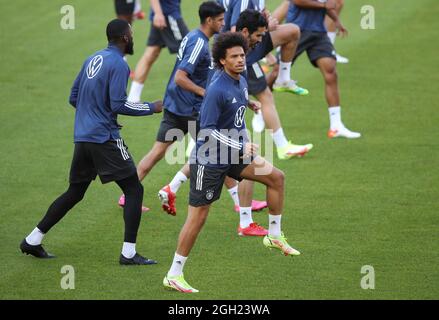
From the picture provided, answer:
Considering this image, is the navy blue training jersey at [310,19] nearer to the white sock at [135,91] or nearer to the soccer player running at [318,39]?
the soccer player running at [318,39]

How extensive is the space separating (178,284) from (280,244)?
1389 mm

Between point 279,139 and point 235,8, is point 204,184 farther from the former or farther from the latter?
point 279,139

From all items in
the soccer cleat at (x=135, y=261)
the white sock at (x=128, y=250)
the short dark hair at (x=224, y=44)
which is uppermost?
the short dark hair at (x=224, y=44)

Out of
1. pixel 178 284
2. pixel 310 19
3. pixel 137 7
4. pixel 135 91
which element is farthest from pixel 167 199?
pixel 137 7

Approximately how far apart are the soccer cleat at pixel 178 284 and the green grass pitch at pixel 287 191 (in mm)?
81

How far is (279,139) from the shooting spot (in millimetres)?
13352

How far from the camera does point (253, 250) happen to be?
10.1 meters

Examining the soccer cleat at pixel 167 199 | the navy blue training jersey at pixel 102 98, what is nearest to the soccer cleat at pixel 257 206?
the soccer cleat at pixel 167 199

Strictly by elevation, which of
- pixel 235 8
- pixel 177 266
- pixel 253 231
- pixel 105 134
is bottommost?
pixel 253 231

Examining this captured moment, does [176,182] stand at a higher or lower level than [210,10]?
lower

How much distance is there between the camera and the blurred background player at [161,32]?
597 inches

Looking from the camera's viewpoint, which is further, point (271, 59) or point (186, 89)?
point (271, 59)
